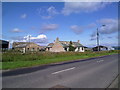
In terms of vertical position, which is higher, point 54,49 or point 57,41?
point 57,41

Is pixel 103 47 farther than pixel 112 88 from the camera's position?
Yes

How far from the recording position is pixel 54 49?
233ft

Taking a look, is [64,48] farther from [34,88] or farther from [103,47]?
[34,88]

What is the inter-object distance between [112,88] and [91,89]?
1.01 m

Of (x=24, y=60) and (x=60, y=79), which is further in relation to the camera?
(x=24, y=60)

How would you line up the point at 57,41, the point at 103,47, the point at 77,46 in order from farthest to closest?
the point at 103,47 → the point at 77,46 → the point at 57,41

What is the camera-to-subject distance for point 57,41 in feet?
229

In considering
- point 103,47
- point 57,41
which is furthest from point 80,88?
point 103,47

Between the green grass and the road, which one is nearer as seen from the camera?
the road

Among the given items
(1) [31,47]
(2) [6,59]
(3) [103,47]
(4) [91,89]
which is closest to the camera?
(4) [91,89]

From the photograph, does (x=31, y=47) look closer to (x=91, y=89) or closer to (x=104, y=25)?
(x=104, y=25)

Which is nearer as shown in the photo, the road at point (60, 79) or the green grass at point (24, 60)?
the road at point (60, 79)

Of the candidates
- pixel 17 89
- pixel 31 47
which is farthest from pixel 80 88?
pixel 31 47

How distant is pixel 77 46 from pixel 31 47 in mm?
34866
